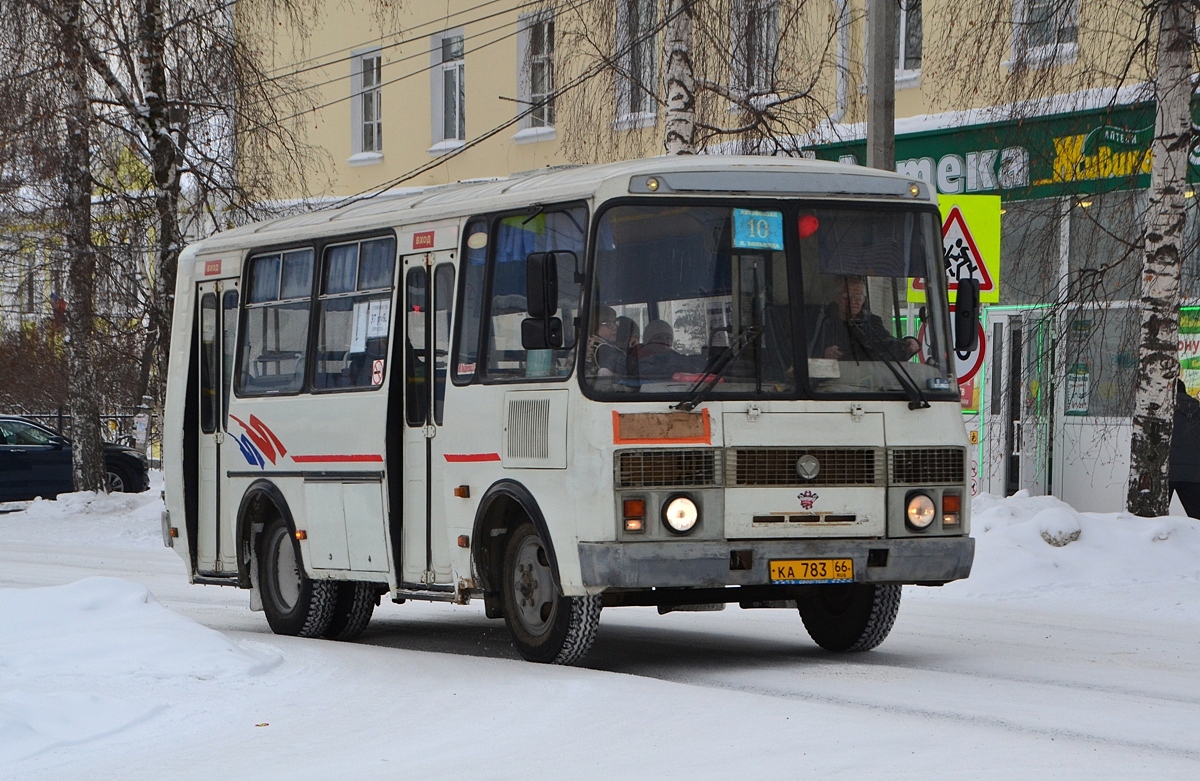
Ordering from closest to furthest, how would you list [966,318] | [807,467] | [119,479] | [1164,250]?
[807,467]
[966,318]
[1164,250]
[119,479]

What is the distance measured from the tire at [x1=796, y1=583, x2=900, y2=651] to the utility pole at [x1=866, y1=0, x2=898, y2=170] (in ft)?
19.3

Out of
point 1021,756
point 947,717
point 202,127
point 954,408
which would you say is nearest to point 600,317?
point 954,408

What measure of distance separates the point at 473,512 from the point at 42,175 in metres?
16.1

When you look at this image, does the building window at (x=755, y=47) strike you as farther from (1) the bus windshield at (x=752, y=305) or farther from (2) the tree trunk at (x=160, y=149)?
(1) the bus windshield at (x=752, y=305)


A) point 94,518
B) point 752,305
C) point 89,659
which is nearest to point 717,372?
point 752,305

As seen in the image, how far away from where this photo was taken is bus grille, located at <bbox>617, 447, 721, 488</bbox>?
10.3 meters

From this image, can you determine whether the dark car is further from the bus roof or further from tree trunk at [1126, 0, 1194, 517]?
the bus roof

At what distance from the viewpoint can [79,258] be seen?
26531mm

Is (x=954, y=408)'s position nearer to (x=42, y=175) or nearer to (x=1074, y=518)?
(x=1074, y=518)

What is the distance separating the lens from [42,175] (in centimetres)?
2575

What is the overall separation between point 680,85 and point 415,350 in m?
9.33

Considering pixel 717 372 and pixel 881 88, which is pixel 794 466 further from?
pixel 881 88

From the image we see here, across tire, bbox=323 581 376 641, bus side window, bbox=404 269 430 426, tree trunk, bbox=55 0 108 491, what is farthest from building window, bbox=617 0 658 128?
bus side window, bbox=404 269 430 426

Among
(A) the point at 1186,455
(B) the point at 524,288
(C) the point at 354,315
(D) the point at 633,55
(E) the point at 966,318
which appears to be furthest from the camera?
(D) the point at 633,55
